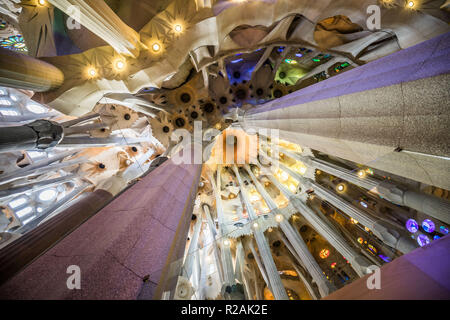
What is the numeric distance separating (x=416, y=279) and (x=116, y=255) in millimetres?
2401

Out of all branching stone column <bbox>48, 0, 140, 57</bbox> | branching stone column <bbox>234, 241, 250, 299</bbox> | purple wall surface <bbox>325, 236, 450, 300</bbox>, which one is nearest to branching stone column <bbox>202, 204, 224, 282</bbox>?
branching stone column <bbox>234, 241, 250, 299</bbox>

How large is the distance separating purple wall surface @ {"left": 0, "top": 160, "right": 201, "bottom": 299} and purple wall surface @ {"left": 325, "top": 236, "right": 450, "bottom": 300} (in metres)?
1.62

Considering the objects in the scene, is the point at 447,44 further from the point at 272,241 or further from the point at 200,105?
the point at 272,241

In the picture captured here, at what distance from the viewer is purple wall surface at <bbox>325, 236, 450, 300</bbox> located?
1.06 meters

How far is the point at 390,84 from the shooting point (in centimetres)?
173

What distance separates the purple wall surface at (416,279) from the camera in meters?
1.06

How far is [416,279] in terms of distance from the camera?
115cm

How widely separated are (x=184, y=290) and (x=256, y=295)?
9936 millimetres

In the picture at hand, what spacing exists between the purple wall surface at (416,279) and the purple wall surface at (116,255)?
1.62 meters

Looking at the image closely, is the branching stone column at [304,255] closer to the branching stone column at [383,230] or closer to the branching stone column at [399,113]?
the branching stone column at [383,230]

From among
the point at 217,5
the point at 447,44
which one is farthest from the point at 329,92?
the point at 217,5

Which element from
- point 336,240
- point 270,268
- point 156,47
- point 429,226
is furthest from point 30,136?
point 429,226

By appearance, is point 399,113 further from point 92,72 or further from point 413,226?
point 413,226

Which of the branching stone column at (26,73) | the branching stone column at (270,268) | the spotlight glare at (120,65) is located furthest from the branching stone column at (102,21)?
the branching stone column at (270,268)
